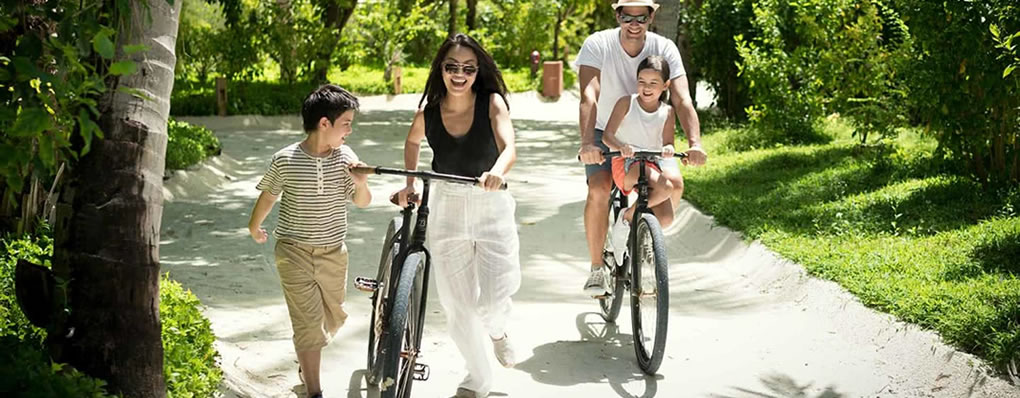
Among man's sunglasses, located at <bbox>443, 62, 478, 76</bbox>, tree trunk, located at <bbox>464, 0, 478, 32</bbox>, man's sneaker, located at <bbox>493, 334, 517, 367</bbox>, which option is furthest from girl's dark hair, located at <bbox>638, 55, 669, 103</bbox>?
tree trunk, located at <bbox>464, 0, 478, 32</bbox>

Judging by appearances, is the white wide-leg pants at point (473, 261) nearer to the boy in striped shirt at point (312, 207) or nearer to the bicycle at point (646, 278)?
the boy in striped shirt at point (312, 207)

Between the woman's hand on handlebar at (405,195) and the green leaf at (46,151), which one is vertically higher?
the green leaf at (46,151)

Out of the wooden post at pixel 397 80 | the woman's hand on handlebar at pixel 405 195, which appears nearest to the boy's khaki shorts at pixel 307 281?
the woman's hand on handlebar at pixel 405 195

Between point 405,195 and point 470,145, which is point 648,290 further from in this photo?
point 405,195

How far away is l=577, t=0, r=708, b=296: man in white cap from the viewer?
692 centimetres

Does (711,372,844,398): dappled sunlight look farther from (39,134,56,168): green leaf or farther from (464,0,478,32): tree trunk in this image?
(464,0,478,32): tree trunk

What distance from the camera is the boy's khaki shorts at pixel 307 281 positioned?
5379mm

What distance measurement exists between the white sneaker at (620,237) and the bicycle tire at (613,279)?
4 cm

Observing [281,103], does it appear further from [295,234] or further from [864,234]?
Result: [295,234]

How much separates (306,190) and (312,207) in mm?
81

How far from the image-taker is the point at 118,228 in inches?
173

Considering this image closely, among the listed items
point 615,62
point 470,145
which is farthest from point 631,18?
point 470,145

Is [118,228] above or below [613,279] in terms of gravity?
above

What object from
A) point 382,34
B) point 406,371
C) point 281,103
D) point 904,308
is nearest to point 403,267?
point 406,371
